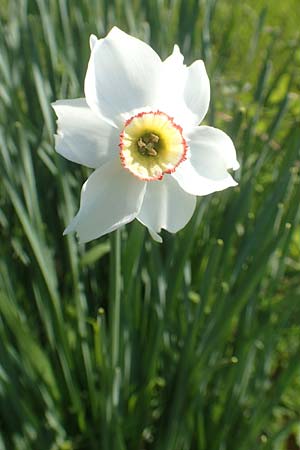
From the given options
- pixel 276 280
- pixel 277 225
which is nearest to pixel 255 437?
pixel 276 280

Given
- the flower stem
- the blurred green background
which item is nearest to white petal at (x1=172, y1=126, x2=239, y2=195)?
the flower stem

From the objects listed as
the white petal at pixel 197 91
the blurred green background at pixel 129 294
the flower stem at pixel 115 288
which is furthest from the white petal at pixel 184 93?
the blurred green background at pixel 129 294

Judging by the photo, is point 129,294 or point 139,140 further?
point 129,294

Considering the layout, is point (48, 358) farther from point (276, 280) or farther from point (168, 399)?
point (276, 280)

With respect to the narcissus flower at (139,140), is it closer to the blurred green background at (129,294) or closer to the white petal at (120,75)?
the white petal at (120,75)

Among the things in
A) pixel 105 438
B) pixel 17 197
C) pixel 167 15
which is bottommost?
pixel 105 438

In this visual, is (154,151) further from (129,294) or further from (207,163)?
(129,294)

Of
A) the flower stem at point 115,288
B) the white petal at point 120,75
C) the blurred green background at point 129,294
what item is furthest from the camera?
the blurred green background at point 129,294

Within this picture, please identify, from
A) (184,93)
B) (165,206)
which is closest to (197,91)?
(184,93)
